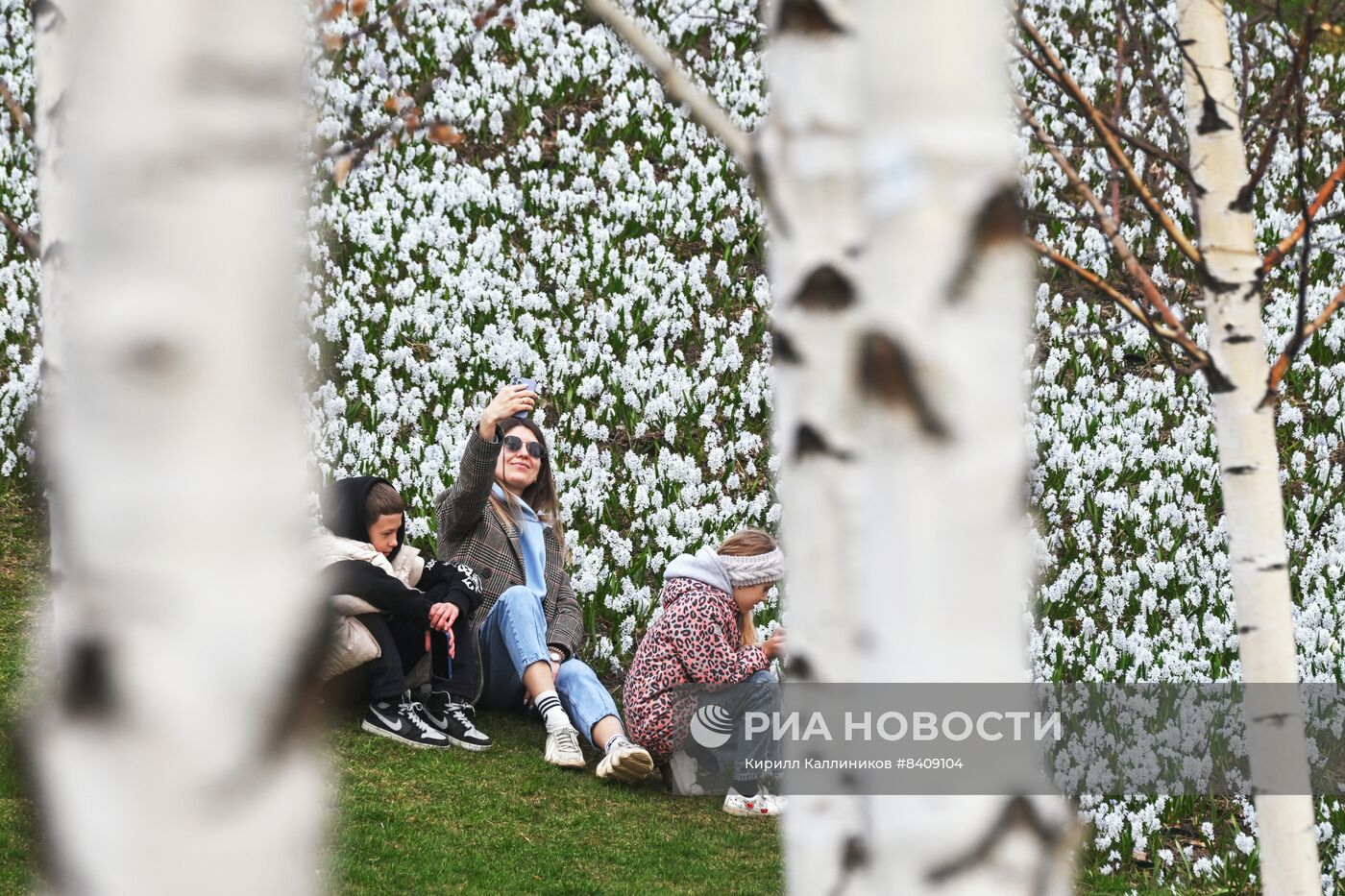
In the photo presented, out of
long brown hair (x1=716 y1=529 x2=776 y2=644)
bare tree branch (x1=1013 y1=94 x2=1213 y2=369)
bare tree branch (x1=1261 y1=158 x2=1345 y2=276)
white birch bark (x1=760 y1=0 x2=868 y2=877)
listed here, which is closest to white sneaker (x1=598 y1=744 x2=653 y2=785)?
long brown hair (x1=716 y1=529 x2=776 y2=644)

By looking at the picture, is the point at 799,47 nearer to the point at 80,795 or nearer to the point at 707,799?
the point at 80,795

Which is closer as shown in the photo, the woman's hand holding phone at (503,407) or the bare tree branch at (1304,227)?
the bare tree branch at (1304,227)

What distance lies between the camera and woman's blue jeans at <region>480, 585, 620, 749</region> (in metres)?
5.30

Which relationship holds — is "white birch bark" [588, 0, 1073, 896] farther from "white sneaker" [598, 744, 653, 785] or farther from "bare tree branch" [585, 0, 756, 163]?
"white sneaker" [598, 744, 653, 785]

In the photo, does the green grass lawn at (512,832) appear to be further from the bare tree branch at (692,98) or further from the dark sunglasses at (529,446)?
the bare tree branch at (692,98)

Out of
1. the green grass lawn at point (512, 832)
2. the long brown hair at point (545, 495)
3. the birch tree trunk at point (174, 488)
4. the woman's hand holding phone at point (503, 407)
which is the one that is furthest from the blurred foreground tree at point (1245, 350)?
the long brown hair at point (545, 495)

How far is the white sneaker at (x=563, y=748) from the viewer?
518 centimetres

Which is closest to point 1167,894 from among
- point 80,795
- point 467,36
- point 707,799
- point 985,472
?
point 707,799

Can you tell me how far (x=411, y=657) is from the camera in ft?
16.9

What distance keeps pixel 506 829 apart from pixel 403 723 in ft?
2.45

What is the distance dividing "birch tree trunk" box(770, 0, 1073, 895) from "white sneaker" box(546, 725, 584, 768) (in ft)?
13.8

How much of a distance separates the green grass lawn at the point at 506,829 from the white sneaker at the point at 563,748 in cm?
4

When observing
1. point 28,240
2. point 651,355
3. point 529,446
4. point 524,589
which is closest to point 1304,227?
point 28,240

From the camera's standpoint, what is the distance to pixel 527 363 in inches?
315
